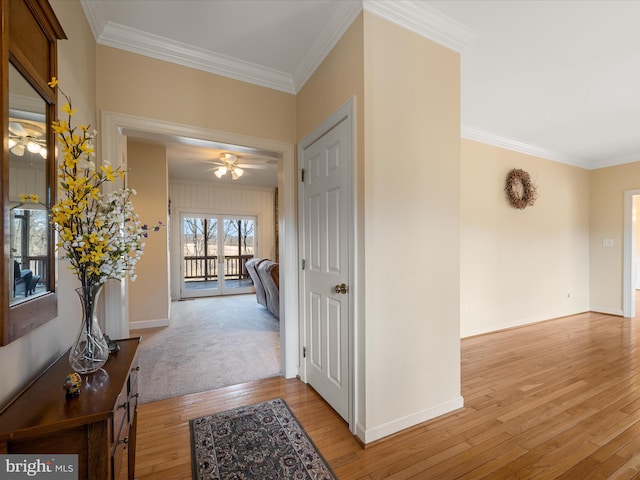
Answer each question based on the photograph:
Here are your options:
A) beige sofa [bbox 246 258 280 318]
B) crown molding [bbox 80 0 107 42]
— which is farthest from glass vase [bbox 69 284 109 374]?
beige sofa [bbox 246 258 280 318]

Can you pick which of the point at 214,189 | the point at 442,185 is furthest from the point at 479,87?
the point at 214,189

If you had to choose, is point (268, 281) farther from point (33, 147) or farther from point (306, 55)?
point (33, 147)

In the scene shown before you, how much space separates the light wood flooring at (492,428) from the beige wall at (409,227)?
0.19 metres

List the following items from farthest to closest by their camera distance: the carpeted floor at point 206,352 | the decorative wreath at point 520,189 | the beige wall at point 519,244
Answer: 1. the decorative wreath at point 520,189
2. the beige wall at point 519,244
3. the carpeted floor at point 206,352

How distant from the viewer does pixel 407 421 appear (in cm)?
187

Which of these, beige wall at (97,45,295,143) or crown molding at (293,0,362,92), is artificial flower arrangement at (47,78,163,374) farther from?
crown molding at (293,0,362,92)

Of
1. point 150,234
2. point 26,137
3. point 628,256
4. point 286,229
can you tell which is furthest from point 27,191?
point 628,256

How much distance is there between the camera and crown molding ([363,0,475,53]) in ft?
5.66

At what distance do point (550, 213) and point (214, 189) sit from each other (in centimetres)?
681

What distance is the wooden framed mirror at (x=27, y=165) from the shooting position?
2.84 ft

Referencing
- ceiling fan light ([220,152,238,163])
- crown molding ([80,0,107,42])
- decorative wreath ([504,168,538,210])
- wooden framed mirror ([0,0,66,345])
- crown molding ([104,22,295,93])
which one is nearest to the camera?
wooden framed mirror ([0,0,66,345])

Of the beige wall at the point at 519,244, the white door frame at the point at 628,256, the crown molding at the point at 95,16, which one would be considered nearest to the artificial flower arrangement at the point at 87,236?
the crown molding at the point at 95,16

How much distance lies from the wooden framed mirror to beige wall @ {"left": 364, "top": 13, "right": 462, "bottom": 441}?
1.51m

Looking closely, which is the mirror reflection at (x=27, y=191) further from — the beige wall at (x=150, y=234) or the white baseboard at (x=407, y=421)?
the beige wall at (x=150, y=234)
